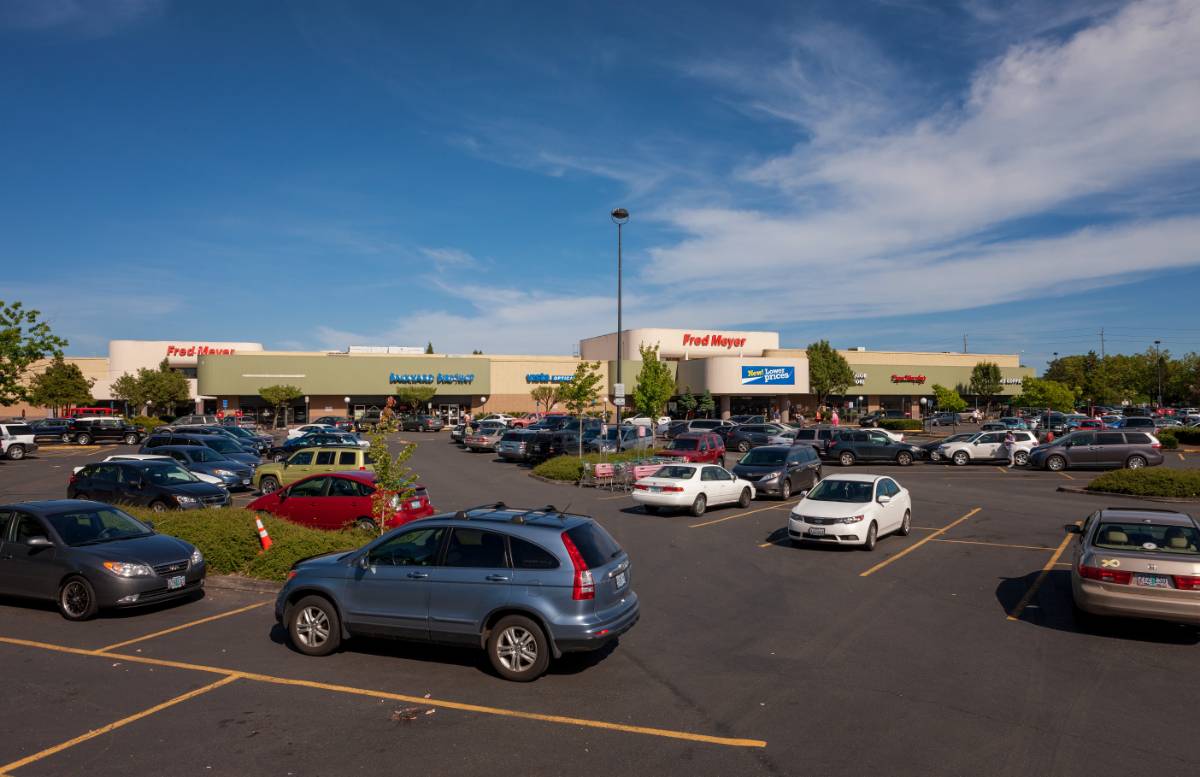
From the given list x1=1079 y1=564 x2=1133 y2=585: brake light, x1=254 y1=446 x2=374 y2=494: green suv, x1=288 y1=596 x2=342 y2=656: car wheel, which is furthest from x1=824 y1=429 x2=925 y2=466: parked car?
x1=288 y1=596 x2=342 y2=656: car wheel

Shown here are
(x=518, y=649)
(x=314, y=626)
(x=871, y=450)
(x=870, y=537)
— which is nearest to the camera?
(x=518, y=649)

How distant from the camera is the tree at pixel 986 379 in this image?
8219 centimetres

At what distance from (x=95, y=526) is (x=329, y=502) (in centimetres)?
564

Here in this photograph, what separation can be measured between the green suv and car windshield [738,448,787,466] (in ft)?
37.4

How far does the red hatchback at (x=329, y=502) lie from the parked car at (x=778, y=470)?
11020mm

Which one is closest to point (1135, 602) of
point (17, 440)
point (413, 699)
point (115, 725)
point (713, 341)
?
point (413, 699)

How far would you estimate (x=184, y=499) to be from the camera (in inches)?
714

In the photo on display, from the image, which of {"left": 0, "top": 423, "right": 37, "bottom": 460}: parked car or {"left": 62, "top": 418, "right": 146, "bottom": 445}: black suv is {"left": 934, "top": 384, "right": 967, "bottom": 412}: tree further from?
{"left": 0, "top": 423, "right": 37, "bottom": 460}: parked car

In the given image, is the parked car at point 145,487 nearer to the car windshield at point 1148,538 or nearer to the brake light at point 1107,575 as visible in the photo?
the brake light at point 1107,575

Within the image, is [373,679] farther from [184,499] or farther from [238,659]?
[184,499]

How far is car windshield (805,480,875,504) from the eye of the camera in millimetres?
16422

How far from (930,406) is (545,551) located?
89.5 m

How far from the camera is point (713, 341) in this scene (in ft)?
279

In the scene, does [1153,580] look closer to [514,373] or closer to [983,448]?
[983,448]
